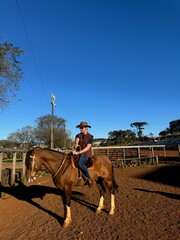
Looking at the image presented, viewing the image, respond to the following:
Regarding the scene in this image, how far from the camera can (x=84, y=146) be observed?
13.8 feet

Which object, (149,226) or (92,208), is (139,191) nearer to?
(92,208)

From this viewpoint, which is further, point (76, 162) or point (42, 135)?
point (42, 135)

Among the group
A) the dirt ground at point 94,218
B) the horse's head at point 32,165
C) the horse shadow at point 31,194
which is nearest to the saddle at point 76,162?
the horse's head at point 32,165

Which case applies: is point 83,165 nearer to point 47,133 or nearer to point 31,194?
point 31,194

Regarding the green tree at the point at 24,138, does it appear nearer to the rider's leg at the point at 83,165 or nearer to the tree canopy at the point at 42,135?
the tree canopy at the point at 42,135

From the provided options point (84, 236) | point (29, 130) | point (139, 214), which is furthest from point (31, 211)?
point (29, 130)

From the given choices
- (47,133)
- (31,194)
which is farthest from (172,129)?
(31,194)

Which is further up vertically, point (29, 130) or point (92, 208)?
point (29, 130)

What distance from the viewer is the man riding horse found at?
4004 millimetres

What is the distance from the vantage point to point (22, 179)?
945 cm

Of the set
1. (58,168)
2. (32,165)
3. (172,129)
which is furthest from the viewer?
(172,129)

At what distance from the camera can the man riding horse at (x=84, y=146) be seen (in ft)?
13.1

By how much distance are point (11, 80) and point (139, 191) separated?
10183 mm

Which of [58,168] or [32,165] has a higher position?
[32,165]
